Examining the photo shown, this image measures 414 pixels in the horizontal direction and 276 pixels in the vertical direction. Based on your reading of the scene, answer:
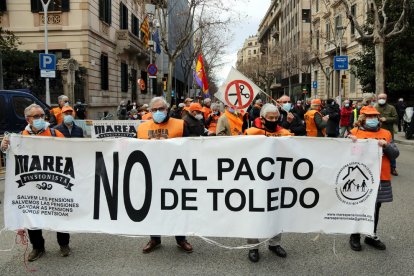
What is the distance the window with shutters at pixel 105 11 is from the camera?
2744 cm

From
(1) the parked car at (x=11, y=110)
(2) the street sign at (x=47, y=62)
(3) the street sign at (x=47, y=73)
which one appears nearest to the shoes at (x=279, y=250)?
(1) the parked car at (x=11, y=110)

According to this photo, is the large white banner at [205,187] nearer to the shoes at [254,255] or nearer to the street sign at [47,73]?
the shoes at [254,255]

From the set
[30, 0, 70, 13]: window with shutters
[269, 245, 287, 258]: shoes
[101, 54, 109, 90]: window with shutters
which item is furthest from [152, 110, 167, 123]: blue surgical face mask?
[101, 54, 109, 90]: window with shutters

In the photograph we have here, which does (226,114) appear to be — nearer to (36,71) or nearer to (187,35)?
(36,71)

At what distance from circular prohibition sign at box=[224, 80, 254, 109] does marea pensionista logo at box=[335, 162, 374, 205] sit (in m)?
3.78

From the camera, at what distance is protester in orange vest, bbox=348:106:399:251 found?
492 centimetres

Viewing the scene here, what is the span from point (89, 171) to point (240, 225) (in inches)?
66.1

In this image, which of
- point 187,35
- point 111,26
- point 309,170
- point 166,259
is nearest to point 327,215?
point 309,170

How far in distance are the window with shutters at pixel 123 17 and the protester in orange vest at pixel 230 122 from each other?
26246 mm

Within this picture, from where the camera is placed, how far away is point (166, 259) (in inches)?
188

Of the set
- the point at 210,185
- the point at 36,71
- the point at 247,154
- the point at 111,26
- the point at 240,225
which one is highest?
the point at 111,26

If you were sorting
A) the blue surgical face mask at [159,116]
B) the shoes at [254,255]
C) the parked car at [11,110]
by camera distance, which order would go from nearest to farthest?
the shoes at [254,255] → the blue surgical face mask at [159,116] → the parked car at [11,110]

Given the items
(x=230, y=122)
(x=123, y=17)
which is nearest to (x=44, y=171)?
(x=230, y=122)

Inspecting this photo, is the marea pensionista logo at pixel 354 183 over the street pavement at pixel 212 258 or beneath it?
over
